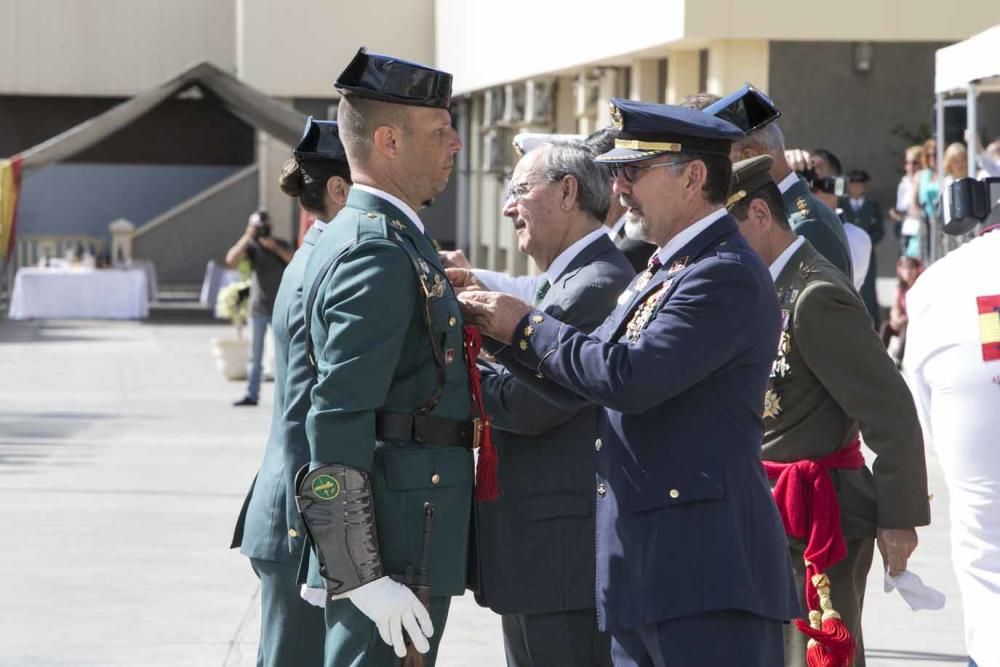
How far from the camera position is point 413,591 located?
11.0 feet

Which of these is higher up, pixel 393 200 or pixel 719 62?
pixel 719 62

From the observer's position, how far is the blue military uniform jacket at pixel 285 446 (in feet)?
12.4

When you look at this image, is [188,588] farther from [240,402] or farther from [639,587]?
[240,402]

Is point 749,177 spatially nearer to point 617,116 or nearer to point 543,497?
point 617,116

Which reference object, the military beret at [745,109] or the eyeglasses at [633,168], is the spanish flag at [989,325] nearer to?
the eyeglasses at [633,168]

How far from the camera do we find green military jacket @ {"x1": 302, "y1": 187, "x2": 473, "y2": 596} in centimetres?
325

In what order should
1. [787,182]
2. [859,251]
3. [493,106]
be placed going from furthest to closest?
[493,106] → [859,251] → [787,182]

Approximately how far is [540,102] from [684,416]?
18.4m

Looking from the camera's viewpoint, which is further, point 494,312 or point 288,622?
point 288,622

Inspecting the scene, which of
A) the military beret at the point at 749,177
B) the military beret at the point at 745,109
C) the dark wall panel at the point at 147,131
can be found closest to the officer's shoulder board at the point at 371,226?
the military beret at the point at 745,109

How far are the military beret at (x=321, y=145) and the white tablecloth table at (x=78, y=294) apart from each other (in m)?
20.4

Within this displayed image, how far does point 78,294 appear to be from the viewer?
24516mm

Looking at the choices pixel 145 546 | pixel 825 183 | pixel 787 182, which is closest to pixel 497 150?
pixel 145 546

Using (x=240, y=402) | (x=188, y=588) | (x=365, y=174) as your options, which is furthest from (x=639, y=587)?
(x=240, y=402)
